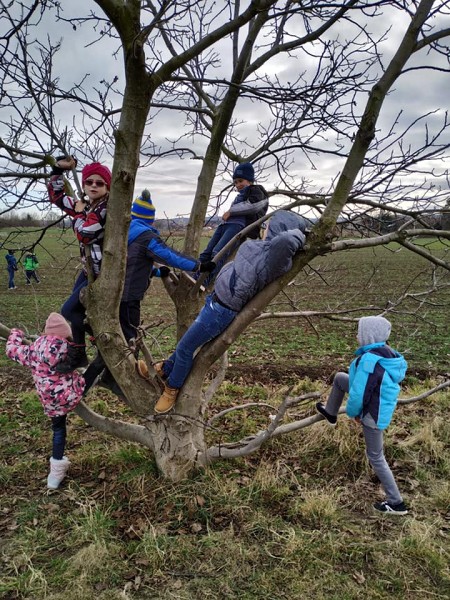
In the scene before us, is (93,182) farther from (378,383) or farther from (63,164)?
(378,383)

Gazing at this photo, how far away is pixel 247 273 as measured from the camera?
288cm

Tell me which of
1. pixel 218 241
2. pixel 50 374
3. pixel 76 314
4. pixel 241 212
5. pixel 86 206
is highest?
pixel 241 212

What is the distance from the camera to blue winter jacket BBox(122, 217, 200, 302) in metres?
3.30

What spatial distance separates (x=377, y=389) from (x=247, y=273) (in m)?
1.36

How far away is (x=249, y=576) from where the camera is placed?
2.79m

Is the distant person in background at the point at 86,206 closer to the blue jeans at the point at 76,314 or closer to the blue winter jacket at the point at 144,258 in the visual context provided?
the blue jeans at the point at 76,314

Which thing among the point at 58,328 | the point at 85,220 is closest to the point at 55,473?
the point at 58,328

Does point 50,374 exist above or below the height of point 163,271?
below

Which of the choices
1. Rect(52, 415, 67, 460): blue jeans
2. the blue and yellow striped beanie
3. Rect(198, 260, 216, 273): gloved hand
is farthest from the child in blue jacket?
Rect(52, 415, 67, 460): blue jeans

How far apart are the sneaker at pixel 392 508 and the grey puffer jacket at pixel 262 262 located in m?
1.96

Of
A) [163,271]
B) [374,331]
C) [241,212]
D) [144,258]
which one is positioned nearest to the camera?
[374,331]

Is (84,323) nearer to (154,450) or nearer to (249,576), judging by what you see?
(154,450)

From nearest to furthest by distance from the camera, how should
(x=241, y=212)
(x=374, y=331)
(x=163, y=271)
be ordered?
1. (x=374, y=331)
2. (x=163, y=271)
3. (x=241, y=212)

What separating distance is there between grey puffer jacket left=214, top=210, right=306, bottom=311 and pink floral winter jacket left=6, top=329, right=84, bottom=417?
151cm
